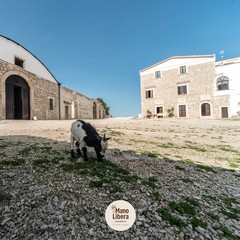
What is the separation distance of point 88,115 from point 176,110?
16.9m

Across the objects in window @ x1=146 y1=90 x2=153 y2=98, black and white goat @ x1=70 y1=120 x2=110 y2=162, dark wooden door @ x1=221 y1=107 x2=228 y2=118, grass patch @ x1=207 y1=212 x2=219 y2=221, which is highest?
window @ x1=146 y1=90 x2=153 y2=98

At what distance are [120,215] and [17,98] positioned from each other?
18.3m

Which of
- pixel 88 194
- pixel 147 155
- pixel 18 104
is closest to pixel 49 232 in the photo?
pixel 88 194

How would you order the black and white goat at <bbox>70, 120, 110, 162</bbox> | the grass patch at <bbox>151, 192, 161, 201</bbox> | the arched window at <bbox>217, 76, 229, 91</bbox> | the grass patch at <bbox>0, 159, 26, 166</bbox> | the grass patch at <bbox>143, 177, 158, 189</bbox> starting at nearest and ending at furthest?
the grass patch at <bbox>151, 192, 161, 201</bbox> → the grass patch at <bbox>143, 177, 158, 189</bbox> → the grass patch at <bbox>0, 159, 26, 166</bbox> → the black and white goat at <bbox>70, 120, 110, 162</bbox> → the arched window at <bbox>217, 76, 229, 91</bbox>

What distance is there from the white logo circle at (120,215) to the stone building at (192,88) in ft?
93.5

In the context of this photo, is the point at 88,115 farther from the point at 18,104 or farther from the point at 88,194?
the point at 88,194

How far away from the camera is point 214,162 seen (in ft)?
17.4

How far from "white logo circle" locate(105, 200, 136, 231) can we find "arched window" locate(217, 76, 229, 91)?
30.4 m

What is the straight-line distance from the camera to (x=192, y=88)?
28562 millimetres

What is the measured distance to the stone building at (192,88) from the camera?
26000 millimetres

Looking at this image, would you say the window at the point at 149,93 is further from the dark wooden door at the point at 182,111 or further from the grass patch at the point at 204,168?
the grass patch at the point at 204,168

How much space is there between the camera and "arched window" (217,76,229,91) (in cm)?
2625

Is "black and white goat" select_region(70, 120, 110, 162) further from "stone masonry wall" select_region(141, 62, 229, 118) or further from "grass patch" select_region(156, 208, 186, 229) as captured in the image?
"stone masonry wall" select_region(141, 62, 229, 118)

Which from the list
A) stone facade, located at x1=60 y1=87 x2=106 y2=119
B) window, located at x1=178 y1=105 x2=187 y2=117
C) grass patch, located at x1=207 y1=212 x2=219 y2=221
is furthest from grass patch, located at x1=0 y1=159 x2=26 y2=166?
window, located at x1=178 y1=105 x2=187 y2=117
